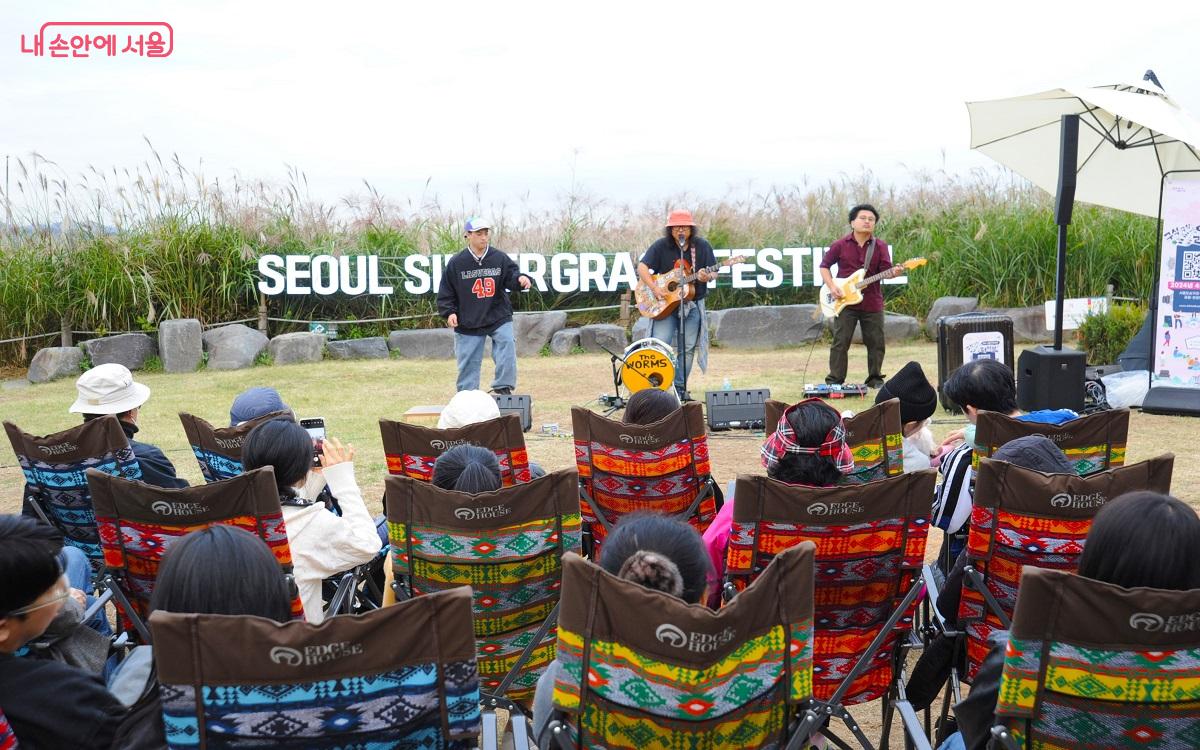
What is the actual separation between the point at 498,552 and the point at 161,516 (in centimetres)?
93

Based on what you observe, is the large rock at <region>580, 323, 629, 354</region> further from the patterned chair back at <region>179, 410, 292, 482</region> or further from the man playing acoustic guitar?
the patterned chair back at <region>179, 410, 292, 482</region>

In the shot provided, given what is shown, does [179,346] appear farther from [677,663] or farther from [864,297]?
[677,663]

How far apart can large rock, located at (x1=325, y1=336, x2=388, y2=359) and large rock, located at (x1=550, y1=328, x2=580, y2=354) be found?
212 cm

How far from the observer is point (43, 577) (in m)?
1.98

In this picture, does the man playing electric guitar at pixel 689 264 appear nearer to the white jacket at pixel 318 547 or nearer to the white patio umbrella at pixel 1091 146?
the white patio umbrella at pixel 1091 146

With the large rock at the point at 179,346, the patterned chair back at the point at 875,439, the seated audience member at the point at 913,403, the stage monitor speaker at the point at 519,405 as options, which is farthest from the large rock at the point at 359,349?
the patterned chair back at the point at 875,439

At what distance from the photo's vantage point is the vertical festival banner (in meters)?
8.02

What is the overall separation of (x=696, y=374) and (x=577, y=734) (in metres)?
9.51

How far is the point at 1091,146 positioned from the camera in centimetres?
872

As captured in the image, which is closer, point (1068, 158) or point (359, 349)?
point (1068, 158)

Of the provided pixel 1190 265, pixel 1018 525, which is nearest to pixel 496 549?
pixel 1018 525

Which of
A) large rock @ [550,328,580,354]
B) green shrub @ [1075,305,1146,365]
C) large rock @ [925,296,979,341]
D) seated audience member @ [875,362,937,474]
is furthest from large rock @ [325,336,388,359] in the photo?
seated audience member @ [875,362,937,474]

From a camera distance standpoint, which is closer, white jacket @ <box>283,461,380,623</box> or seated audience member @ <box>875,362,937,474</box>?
white jacket @ <box>283,461,380,623</box>

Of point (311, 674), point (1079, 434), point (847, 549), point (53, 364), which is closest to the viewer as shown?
point (311, 674)
